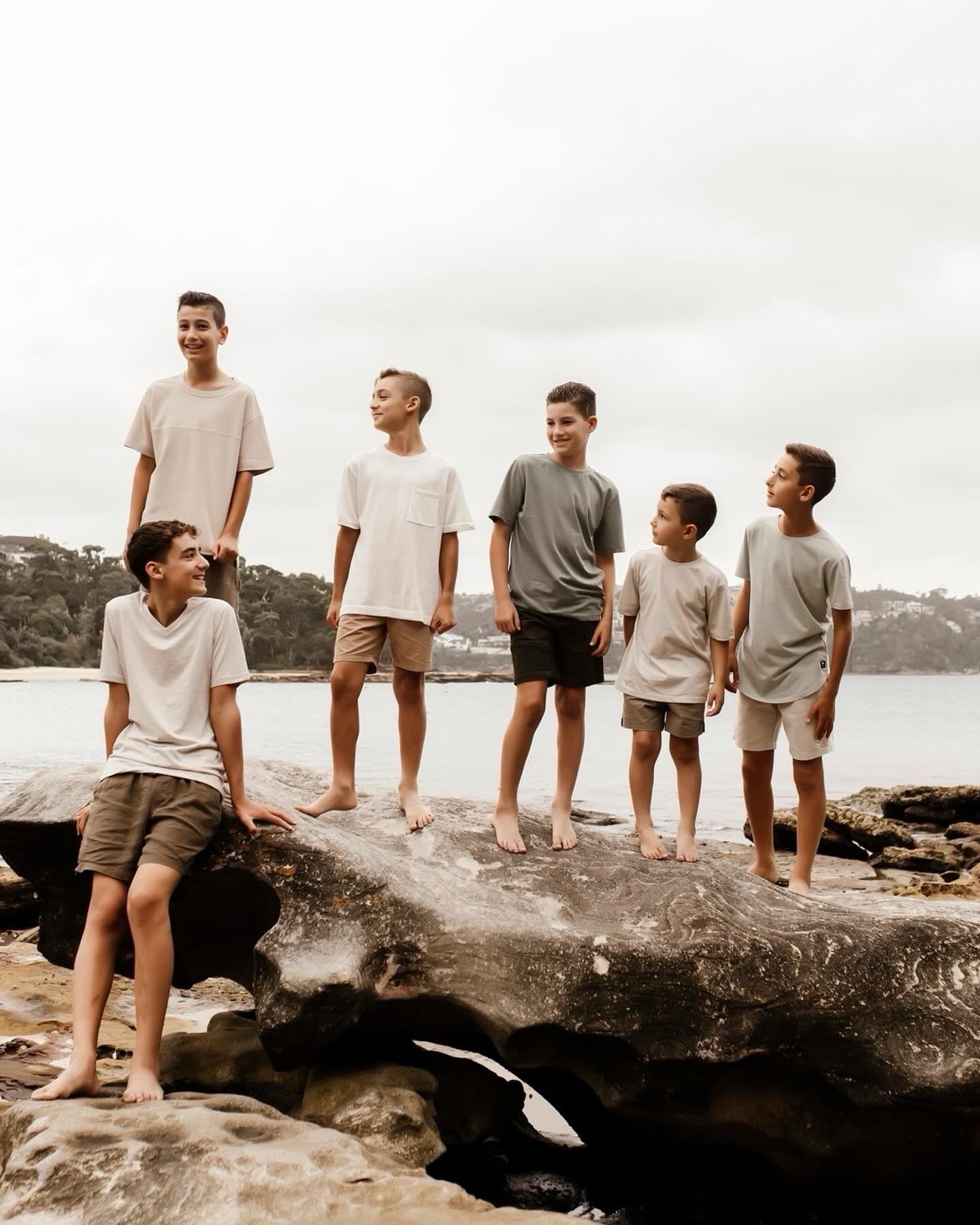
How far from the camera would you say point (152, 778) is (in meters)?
4.66

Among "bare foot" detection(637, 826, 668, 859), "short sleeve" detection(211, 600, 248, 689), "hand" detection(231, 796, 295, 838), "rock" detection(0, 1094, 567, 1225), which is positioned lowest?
"rock" detection(0, 1094, 567, 1225)

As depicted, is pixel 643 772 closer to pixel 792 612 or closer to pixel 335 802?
pixel 792 612

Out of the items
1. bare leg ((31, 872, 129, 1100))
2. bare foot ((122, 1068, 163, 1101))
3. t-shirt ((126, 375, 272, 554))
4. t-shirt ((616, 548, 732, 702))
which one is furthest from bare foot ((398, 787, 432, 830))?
bare foot ((122, 1068, 163, 1101))

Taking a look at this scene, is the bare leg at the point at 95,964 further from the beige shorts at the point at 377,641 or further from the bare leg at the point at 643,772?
the bare leg at the point at 643,772

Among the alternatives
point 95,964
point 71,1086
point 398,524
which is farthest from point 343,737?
point 71,1086

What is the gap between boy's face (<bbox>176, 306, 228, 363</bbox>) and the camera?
18.6 feet

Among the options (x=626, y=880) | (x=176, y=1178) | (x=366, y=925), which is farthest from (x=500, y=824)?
(x=176, y=1178)

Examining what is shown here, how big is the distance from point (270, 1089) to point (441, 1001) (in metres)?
0.91

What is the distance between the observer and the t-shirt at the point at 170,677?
4719 mm

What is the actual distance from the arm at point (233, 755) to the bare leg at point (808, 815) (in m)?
2.77

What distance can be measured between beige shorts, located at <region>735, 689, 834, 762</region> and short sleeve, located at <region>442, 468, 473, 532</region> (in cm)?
169

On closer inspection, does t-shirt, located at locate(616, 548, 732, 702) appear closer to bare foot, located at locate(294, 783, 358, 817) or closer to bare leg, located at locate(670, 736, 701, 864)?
bare leg, located at locate(670, 736, 701, 864)

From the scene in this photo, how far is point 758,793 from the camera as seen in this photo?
6.32m

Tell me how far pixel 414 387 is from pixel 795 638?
2.32 metres
